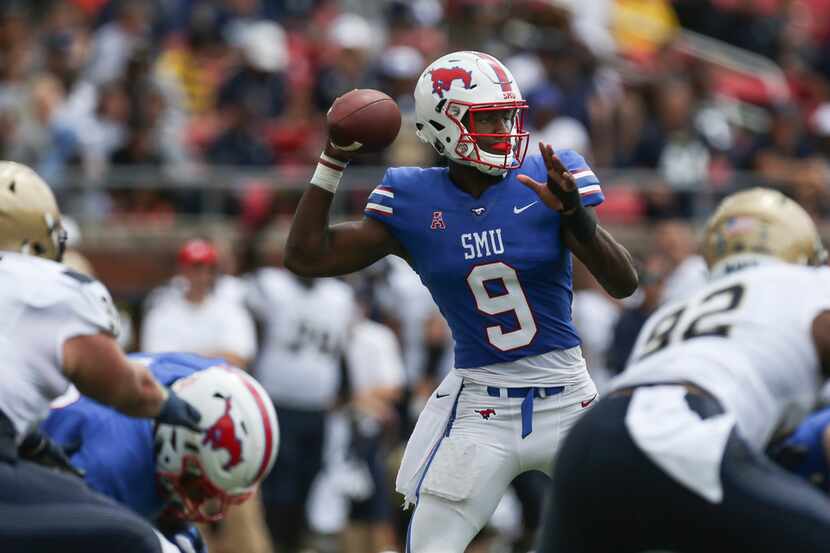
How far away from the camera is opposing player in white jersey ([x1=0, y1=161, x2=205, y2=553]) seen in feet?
14.0

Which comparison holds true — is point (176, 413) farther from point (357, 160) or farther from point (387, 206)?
point (357, 160)

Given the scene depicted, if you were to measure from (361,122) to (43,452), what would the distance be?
4.67ft

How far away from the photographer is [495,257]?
5.17 m

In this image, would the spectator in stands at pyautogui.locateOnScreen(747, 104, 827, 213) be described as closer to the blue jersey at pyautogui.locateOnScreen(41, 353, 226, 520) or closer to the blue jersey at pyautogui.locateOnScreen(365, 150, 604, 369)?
the blue jersey at pyautogui.locateOnScreen(365, 150, 604, 369)

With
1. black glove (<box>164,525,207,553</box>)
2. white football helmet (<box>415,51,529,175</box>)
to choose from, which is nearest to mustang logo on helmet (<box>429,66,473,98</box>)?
white football helmet (<box>415,51,529,175</box>)

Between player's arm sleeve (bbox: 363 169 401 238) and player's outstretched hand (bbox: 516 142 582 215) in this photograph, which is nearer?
player's outstretched hand (bbox: 516 142 582 215)

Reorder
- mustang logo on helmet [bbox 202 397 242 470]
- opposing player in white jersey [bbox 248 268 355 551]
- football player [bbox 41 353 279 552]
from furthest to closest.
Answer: opposing player in white jersey [bbox 248 268 355 551], mustang logo on helmet [bbox 202 397 242 470], football player [bbox 41 353 279 552]

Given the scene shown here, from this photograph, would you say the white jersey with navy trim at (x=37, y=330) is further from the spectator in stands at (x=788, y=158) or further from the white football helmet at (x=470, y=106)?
the spectator in stands at (x=788, y=158)

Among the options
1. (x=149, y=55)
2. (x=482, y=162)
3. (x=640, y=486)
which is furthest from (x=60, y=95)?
(x=640, y=486)

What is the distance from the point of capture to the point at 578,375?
17.4 ft

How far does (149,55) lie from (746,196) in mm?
8152

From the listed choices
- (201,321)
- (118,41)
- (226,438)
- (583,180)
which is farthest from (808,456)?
(118,41)

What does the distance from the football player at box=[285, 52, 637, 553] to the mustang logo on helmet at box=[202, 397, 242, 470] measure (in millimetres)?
564

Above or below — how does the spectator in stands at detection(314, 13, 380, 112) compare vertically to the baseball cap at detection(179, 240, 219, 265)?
below
